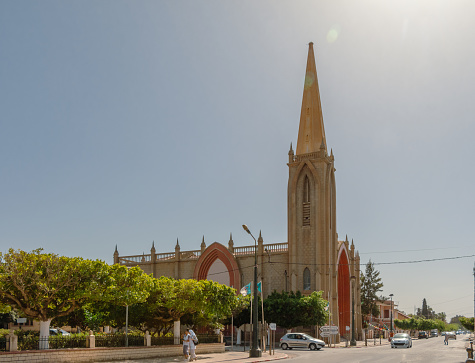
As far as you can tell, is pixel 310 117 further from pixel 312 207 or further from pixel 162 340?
pixel 162 340

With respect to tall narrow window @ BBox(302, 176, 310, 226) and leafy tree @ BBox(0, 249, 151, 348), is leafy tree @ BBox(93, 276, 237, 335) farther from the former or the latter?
tall narrow window @ BBox(302, 176, 310, 226)

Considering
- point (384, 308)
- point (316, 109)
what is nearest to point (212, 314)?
point (316, 109)

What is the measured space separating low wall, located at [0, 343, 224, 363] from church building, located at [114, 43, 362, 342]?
2447 cm

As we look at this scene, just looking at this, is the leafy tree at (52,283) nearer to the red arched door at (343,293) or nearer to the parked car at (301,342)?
the parked car at (301,342)

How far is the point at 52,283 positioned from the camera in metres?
21.5

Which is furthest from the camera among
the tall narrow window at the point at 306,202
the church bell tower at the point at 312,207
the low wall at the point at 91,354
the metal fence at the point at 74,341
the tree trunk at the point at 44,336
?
the tall narrow window at the point at 306,202

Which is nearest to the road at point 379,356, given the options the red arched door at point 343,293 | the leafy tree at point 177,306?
the leafy tree at point 177,306

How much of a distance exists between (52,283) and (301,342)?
2393 centimetres

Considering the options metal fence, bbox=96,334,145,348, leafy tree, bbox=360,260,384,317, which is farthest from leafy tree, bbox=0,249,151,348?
leafy tree, bbox=360,260,384,317

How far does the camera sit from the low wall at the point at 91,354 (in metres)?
19.5

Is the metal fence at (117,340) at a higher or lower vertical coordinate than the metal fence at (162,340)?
higher

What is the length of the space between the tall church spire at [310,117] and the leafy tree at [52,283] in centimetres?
3761

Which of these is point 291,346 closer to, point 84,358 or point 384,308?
point 84,358

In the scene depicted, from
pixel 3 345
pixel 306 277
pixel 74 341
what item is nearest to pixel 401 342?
pixel 306 277
